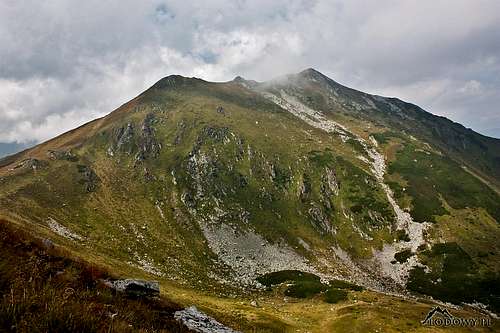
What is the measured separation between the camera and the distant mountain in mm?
99125

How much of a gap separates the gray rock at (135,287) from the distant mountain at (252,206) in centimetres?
4881

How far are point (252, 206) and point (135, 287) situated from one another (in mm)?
119686

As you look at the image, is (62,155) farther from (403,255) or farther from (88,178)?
(403,255)

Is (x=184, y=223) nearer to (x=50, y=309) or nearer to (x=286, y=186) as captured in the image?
(x=286, y=186)

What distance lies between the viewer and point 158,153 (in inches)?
6176

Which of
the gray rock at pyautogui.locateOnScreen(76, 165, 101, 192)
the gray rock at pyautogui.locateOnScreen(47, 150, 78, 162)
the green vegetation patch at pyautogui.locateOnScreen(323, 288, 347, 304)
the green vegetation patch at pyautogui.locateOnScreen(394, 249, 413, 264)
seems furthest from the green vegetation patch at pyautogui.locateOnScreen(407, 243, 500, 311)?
the gray rock at pyautogui.locateOnScreen(47, 150, 78, 162)

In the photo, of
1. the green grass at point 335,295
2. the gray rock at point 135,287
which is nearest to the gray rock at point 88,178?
the green grass at point 335,295

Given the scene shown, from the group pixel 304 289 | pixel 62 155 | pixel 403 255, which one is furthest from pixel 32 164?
pixel 403 255

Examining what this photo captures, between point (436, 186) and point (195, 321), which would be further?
point (436, 186)

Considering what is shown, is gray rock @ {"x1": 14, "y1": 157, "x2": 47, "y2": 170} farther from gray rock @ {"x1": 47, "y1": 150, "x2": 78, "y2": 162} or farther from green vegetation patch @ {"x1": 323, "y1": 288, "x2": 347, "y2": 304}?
green vegetation patch @ {"x1": 323, "y1": 288, "x2": 347, "y2": 304}

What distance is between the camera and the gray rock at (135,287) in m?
16.3

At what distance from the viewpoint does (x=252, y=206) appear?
136375mm

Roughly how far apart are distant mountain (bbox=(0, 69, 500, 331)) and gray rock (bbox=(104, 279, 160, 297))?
4881cm

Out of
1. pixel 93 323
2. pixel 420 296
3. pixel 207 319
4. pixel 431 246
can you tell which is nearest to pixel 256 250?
pixel 420 296
